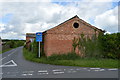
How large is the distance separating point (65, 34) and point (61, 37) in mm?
703

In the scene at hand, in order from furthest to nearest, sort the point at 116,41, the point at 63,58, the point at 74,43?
the point at 74,43
the point at 63,58
the point at 116,41

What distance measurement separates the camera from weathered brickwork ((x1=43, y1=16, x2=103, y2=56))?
17.2m

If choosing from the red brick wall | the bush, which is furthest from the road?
the red brick wall

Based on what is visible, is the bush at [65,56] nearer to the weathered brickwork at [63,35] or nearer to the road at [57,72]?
the weathered brickwork at [63,35]

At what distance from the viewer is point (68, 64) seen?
507 inches

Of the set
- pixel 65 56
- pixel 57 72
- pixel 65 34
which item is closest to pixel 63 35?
pixel 65 34

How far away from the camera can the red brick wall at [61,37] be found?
1725 centimetres

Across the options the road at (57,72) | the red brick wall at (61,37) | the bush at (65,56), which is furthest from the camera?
the red brick wall at (61,37)

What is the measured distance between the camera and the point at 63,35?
57.5ft

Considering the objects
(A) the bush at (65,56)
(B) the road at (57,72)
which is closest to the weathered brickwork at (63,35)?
(A) the bush at (65,56)

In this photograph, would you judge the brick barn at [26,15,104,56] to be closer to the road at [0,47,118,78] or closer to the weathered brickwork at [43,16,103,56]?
the weathered brickwork at [43,16,103,56]

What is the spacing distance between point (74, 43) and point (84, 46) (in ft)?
4.75

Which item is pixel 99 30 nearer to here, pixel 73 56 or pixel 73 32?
pixel 73 32

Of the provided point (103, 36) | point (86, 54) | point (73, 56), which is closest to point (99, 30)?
point (103, 36)
